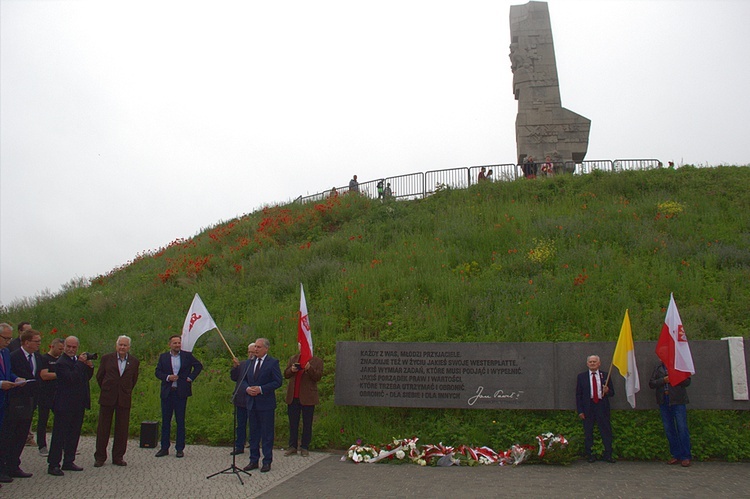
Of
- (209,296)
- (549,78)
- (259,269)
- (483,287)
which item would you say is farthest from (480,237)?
(549,78)

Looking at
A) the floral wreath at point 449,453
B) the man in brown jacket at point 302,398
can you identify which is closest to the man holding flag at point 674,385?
the floral wreath at point 449,453

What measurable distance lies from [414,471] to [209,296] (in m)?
9.48

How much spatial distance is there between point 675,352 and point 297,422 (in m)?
5.61

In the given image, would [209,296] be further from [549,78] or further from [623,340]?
[549,78]

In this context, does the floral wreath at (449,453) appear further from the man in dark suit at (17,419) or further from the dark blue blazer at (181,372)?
the man in dark suit at (17,419)

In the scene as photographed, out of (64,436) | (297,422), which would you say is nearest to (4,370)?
(64,436)

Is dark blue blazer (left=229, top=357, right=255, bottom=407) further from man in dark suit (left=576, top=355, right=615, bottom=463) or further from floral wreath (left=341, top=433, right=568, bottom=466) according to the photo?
man in dark suit (left=576, top=355, right=615, bottom=463)

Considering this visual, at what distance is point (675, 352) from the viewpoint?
27.2 feet

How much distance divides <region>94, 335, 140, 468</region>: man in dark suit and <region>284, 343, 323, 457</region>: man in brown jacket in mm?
2338

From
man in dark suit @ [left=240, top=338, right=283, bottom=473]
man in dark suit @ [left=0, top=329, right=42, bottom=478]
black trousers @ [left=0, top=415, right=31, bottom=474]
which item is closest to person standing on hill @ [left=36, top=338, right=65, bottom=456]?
man in dark suit @ [left=0, top=329, right=42, bottom=478]

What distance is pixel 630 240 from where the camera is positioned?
1527 cm

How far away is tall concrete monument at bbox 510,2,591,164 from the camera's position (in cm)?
2462

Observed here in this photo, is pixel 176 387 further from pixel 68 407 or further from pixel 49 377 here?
pixel 49 377

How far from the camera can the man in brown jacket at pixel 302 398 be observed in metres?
9.02
